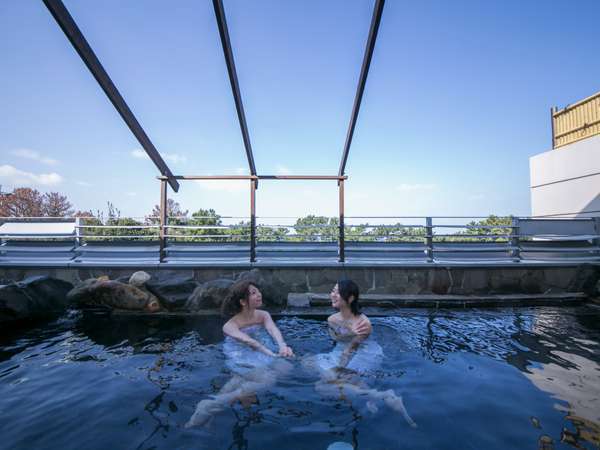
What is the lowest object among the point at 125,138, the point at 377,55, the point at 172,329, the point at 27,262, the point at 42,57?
the point at 172,329

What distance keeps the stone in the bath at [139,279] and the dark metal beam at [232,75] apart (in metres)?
2.86

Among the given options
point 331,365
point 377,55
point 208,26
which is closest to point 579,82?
point 377,55

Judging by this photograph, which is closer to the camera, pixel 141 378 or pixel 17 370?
pixel 141 378

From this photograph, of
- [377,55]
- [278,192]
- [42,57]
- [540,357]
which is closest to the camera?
[540,357]

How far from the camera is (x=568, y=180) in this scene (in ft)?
30.3

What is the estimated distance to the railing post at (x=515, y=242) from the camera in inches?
255

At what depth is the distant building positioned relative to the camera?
28.2 ft

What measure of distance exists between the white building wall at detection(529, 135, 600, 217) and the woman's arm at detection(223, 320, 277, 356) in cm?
996

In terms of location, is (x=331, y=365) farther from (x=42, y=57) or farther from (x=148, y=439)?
(x=42, y=57)

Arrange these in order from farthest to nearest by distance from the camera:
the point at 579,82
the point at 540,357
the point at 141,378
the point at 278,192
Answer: the point at 579,82, the point at 278,192, the point at 540,357, the point at 141,378

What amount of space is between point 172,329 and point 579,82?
13.6 m

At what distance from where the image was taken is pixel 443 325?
14.6 feet

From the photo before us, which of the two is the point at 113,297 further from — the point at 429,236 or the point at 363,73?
the point at 429,236

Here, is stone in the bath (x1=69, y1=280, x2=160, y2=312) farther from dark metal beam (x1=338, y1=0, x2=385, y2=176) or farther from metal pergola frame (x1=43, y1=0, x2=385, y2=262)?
dark metal beam (x1=338, y1=0, x2=385, y2=176)
